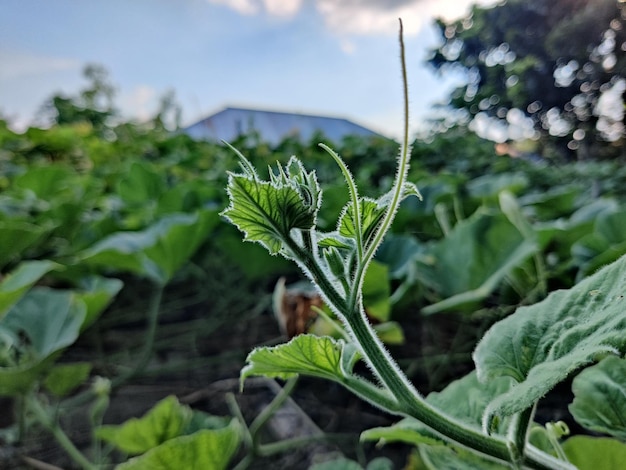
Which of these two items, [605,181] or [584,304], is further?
[605,181]

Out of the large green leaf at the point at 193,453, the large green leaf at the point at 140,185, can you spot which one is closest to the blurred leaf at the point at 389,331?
the large green leaf at the point at 193,453

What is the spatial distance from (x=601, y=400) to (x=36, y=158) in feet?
4.74

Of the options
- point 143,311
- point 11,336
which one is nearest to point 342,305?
point 11,336

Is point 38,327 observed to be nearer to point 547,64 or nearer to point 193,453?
point 193,453

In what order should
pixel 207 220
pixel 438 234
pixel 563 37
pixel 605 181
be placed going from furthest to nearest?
pixel 563 37
pixel 605 181
pixel 438 234
pixel 207 220

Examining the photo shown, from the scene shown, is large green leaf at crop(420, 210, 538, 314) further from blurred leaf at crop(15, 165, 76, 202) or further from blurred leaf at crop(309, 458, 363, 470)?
blurred leaf at crop(15, 165, 76, 202)

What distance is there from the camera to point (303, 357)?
0.21 metres

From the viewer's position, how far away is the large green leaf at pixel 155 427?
0.42m

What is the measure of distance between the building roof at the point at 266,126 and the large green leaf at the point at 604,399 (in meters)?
0.97

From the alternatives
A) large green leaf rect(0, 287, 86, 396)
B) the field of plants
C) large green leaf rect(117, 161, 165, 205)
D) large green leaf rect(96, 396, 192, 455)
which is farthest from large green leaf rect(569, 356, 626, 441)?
large green leaf rect(117, 161, 165, 205)

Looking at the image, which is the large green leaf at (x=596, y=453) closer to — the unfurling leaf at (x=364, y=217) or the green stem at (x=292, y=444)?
the unfurling leaf at (x=364, y=217)

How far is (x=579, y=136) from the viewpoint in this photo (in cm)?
285

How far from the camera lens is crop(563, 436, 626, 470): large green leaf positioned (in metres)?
0.26

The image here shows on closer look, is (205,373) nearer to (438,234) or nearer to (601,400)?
(438,234)
